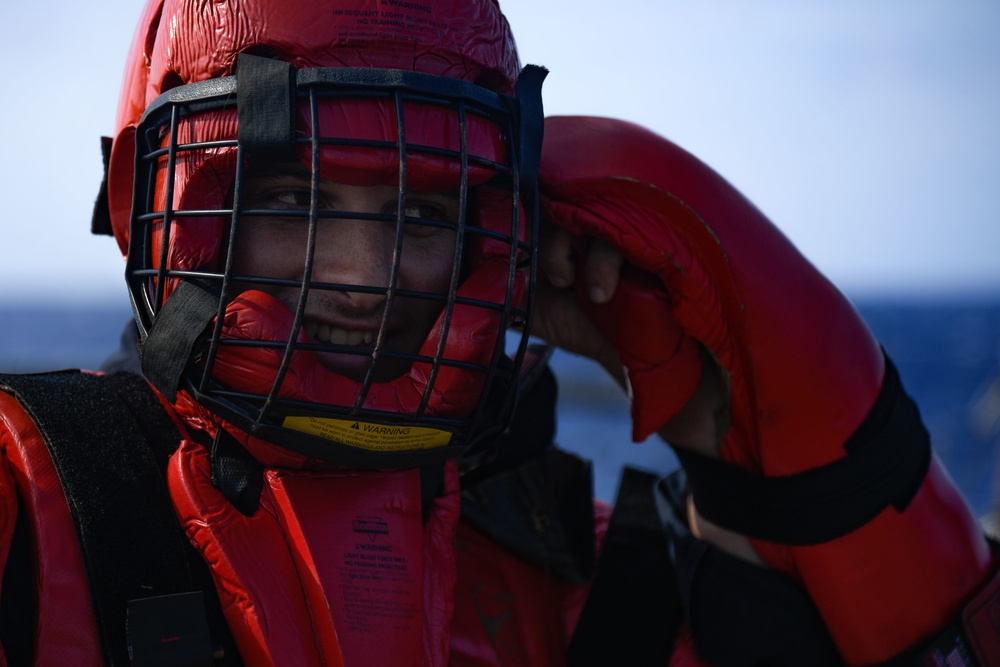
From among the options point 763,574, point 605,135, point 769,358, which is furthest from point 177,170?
point 763,574

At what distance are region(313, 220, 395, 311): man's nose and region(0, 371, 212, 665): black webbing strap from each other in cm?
34

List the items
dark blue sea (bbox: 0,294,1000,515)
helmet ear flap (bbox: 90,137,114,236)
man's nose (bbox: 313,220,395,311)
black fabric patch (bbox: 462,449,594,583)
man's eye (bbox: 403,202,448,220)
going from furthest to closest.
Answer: dark blue sea (bbox: 0,294,1000,515)
black fabric patch (bbox: 462,449,594,583)
helmet ear flap (bbox: 90,137,114,236)
man's eye (bbox: 403,202,448,220)
man's nose (bbox: 313,220,395,311)

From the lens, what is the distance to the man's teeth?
1426mm

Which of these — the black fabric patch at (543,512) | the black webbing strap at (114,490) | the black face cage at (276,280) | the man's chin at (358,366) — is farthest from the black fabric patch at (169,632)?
the black fabric patch at (543,512)

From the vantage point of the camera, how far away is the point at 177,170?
4.36ft

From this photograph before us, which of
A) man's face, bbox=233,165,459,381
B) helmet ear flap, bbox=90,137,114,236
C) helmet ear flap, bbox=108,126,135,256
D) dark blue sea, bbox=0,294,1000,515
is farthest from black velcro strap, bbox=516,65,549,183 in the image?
dark blue sea, bbox=0,294,1000,515

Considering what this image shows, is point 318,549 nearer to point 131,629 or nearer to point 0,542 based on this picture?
point 131,629

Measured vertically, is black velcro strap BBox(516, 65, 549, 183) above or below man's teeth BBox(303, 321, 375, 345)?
above

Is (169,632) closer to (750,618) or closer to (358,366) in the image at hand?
(358,366)

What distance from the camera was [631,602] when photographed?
172 cm

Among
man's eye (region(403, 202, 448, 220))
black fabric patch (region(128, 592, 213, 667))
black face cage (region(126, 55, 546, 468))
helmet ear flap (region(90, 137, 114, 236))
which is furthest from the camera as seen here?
helmet ear flap (region(90, 137, 114, 236))

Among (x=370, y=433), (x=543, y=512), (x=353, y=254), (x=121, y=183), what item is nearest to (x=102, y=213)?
(x=121, y=183)

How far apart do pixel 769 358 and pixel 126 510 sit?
1.02 metres

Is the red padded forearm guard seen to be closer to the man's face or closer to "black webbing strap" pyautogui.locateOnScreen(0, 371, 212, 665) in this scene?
the man's face
